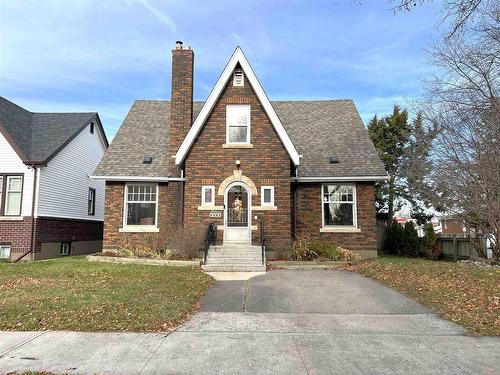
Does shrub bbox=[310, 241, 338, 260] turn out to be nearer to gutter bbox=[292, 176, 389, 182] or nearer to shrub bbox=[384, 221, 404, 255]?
gutter bbox=[292, 176, 389, 182]

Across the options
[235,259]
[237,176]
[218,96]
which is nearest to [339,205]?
[237,176]

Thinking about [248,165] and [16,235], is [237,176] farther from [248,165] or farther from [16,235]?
[16,235]

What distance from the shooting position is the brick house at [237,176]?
16.0 metres

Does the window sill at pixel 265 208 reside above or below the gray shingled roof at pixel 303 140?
below

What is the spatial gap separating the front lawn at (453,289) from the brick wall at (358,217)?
2650mm

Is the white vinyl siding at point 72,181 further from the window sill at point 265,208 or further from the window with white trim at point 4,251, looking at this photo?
the window sill at point 265,208

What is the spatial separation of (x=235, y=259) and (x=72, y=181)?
11.4 m

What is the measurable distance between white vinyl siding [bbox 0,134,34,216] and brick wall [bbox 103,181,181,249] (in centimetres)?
378

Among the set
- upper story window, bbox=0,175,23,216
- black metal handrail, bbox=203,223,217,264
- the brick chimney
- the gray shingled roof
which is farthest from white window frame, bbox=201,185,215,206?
upper story window, bbox=0,175,23,216

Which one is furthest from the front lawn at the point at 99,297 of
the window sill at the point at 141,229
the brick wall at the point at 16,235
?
the brick wall at the point at 16,235

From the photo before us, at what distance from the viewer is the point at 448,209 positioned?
58.3 feet

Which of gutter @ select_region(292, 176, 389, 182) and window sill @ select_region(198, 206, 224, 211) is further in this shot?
gutter @ select_region(292, 176, 389, 182)

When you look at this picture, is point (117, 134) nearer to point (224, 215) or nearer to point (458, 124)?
point (224, 215)

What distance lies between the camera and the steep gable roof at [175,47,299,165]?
1590cm
